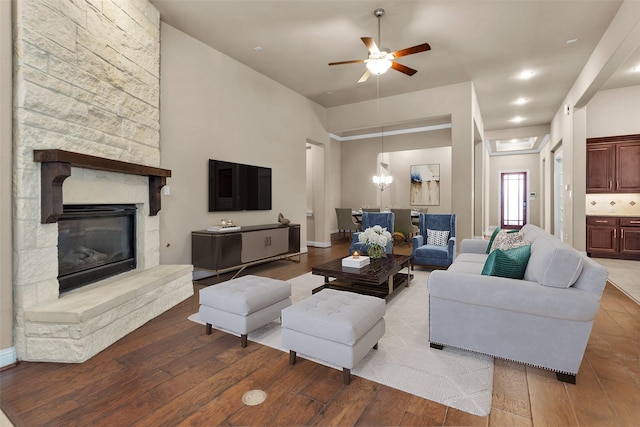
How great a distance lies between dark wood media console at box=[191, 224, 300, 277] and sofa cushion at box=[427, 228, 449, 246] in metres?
2.50

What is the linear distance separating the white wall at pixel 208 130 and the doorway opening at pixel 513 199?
9.55 metres

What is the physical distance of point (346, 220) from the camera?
9.12 metres

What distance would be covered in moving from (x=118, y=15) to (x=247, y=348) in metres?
3.44

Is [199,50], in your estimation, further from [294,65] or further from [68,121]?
[68,121]

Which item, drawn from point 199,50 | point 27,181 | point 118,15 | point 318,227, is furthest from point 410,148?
point 27,181

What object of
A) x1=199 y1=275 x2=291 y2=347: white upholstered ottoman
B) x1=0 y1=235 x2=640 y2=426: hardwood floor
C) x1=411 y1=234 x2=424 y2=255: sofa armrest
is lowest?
x1=0 y1=235 x2=640 y2=426: hardwood floor

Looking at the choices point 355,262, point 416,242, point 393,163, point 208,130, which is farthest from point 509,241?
point 393,163

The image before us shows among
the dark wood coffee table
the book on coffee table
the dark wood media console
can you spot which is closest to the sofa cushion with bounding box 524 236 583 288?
the dark wood coffee table

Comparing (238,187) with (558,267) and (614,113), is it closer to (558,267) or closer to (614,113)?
(558,267)

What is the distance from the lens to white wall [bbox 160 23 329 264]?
13.6ft

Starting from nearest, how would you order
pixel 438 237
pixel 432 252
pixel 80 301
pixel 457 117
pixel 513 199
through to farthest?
pixel 80 301, pixel 432 252, pixel 438 237, pixel 457 117, pixel 513 199

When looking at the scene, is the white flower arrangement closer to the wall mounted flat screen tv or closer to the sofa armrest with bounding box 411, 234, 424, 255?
the sofa armrest with bounding box 411, 234, 424, 255

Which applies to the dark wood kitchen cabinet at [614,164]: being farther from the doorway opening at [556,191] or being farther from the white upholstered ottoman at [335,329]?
the white upholstered ottoman at [335,329]

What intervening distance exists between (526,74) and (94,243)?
7.08m
